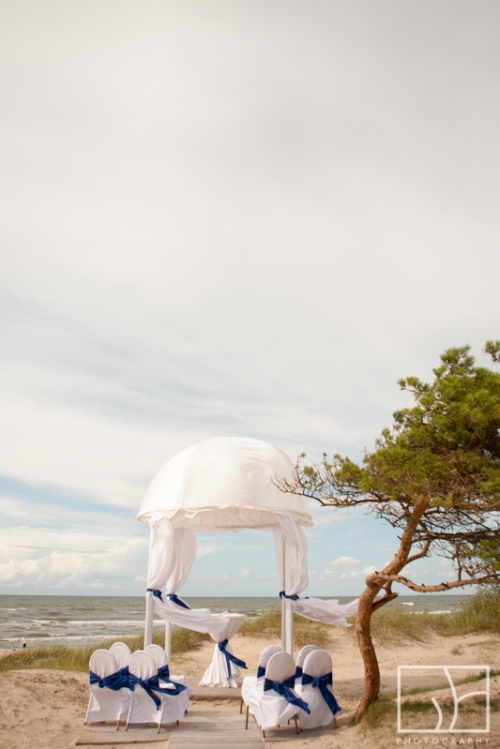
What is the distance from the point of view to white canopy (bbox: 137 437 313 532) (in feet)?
31.8

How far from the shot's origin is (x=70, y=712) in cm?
809

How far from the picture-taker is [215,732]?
7.29 metres

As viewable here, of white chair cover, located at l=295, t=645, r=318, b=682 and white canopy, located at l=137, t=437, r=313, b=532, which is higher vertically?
white canopy, located at l=137, t=437, r=313, b=532

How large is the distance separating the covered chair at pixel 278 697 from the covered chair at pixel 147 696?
1.26m

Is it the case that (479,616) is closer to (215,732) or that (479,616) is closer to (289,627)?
(289,627)

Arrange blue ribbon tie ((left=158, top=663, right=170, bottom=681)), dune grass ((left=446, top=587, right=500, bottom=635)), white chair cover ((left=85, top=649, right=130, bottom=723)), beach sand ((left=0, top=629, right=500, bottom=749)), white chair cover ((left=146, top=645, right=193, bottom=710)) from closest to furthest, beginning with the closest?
beach sand ((left=0, top=629, right=500, bottom=749)) < white chair cover ((left=85, top=649, right=130, bottom=723)) < blue ribbon tie ((left=158, top=663, right=170, bottom=681)) < white chair cover ((left=146, top=645, right=193, bottom=710)) < dune grass ((left=446, top=587, right=500, bottom=635))

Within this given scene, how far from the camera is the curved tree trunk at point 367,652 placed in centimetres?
707

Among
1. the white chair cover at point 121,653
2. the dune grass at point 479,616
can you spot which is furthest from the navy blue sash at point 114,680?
the dune grass at point 479,616

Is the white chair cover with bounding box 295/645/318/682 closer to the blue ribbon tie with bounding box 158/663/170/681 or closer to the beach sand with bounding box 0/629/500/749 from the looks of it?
the beach sand with bounding box 0/629/500/749

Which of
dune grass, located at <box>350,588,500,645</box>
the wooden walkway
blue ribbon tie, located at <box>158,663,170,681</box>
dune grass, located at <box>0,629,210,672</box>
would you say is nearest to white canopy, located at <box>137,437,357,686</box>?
the wooden walkway

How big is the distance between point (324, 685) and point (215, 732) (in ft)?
5.09

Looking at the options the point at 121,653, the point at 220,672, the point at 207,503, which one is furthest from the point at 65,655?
the point at 207,503

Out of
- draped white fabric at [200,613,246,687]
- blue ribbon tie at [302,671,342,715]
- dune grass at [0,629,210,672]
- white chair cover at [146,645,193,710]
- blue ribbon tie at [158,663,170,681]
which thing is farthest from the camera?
dune grass at [0,629,210,672]

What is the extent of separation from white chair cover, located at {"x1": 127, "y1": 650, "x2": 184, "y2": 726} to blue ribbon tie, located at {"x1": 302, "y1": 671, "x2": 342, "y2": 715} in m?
1.83
